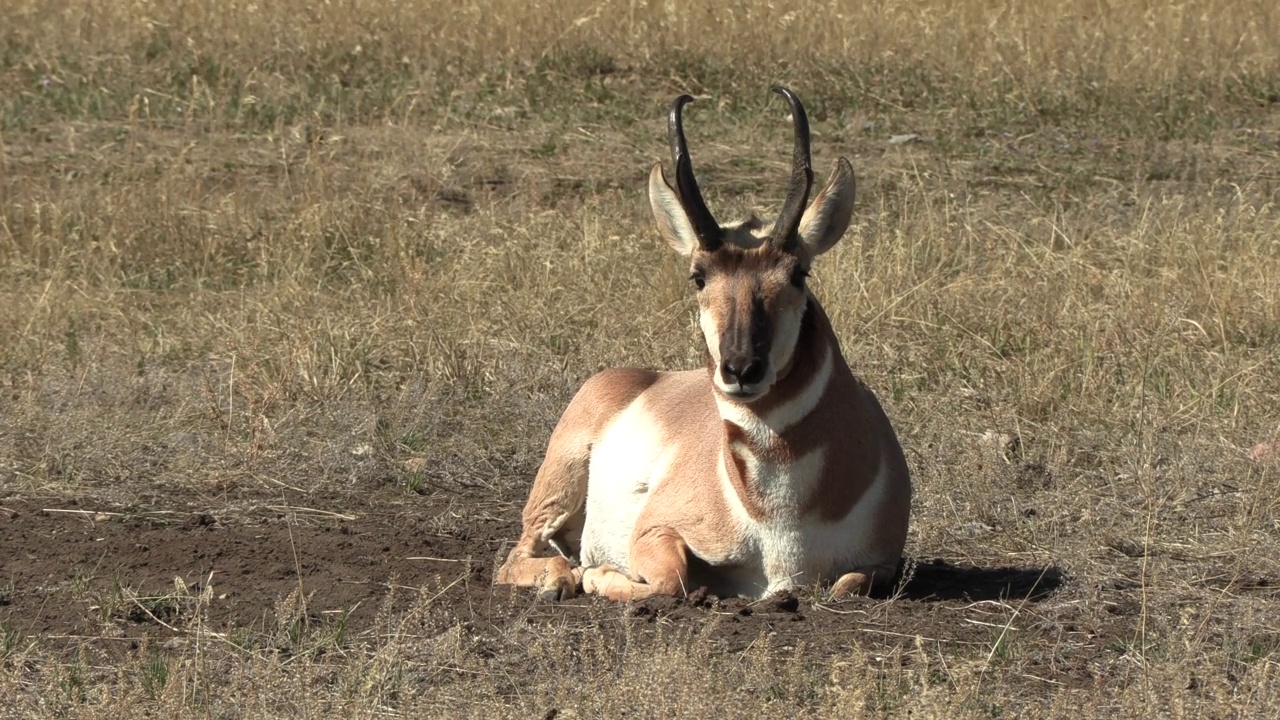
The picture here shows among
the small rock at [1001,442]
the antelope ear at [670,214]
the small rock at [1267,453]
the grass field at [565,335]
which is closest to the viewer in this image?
the grass field at [565,335]

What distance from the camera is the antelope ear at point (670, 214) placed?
5.48 meters

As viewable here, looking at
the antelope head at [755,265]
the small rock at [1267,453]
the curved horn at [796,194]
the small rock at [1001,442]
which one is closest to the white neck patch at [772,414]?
the antelope head at [755,265]

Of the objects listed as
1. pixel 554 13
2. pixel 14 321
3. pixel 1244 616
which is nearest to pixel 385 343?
pixel 14 321

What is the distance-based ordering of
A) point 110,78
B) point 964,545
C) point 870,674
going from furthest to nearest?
point 110,78
point 964,545
point 870,674

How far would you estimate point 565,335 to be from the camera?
8695 millimetres

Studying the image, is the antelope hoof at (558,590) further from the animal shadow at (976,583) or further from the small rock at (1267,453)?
the small rock at (1267,453)

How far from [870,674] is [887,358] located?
164 inches

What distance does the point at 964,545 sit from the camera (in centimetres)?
636

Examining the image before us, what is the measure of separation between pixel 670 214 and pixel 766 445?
0.83 metres

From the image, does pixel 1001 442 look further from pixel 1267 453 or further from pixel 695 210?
pixel 695 210

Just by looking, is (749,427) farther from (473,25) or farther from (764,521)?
(473,25)

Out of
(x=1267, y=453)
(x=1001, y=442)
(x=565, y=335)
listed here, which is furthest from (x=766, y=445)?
(x=565, y=335)

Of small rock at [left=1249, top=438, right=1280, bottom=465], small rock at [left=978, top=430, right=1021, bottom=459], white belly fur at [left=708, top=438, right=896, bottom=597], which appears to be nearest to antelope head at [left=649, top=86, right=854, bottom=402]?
white belly fur at [left=708, top=438, right=896, bottom=597]

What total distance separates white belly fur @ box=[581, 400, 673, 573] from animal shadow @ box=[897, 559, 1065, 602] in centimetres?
94
